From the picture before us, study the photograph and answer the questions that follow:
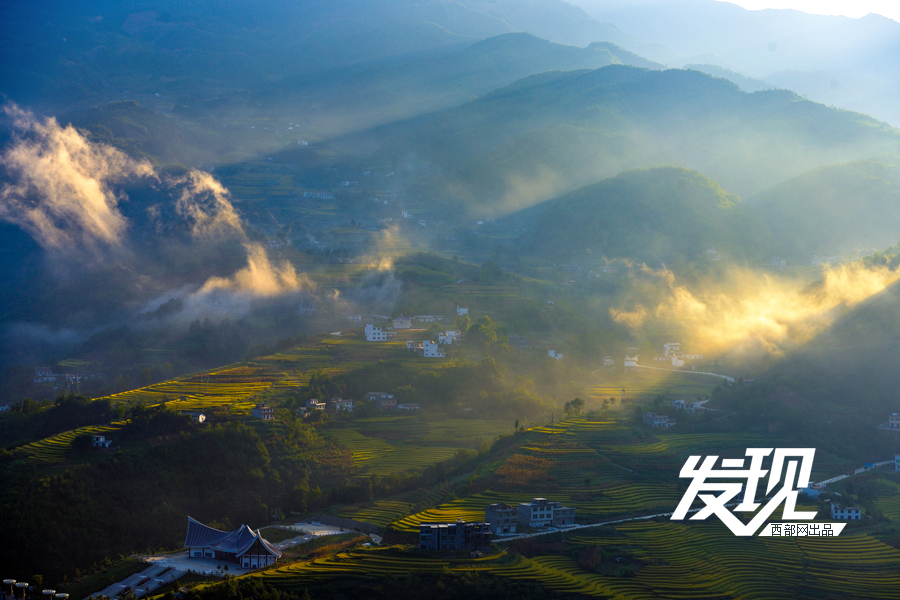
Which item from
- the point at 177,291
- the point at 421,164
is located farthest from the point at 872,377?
the point at 421,164

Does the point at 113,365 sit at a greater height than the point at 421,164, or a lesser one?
lesser

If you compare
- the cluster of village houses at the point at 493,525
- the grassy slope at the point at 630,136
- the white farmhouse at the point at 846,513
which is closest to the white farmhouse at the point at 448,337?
the cluster of village houses at the point at 493,525

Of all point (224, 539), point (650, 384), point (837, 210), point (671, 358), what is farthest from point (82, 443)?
point (837, 210)

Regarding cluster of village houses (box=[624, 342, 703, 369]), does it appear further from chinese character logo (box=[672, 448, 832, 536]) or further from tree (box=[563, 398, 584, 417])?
chinese character logo (box=[672, 448, 832, 536])

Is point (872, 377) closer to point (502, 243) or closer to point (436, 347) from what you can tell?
point (436, 347)

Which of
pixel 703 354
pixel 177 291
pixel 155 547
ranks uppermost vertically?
pixel 177 291

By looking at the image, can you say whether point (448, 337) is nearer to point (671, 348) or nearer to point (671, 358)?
point (671, 358)
